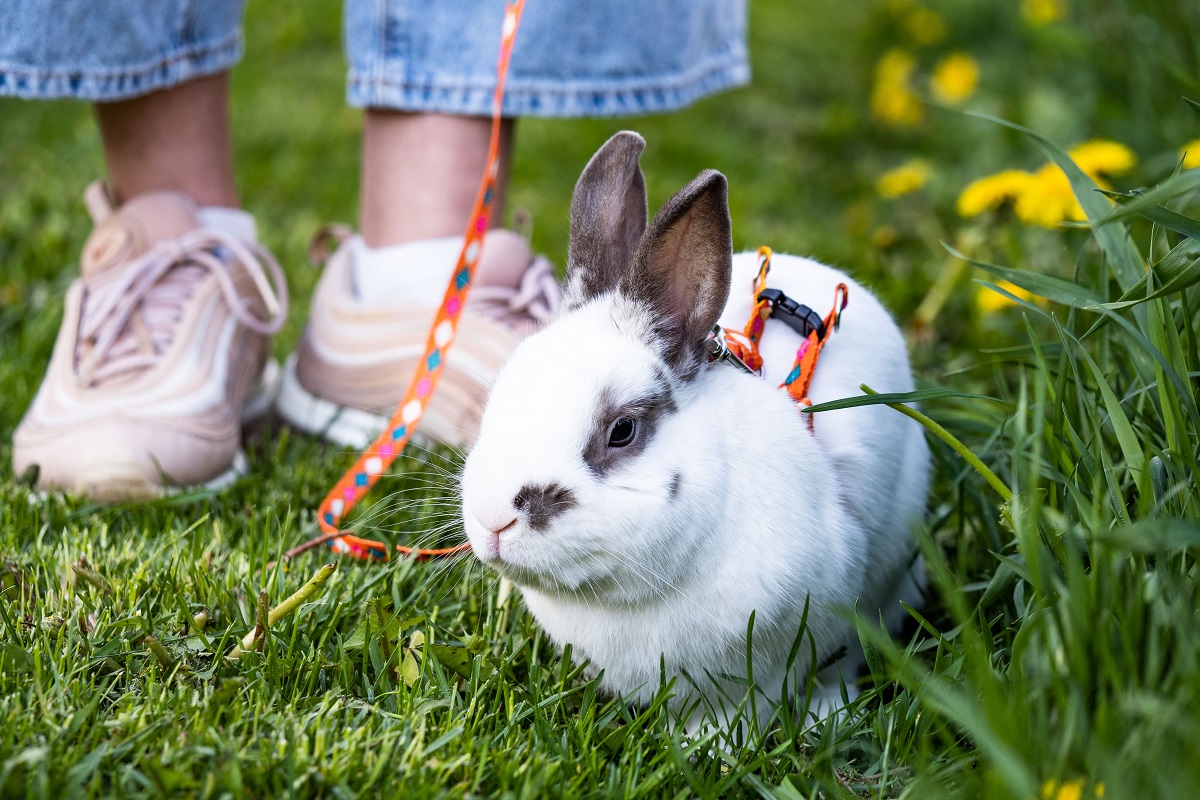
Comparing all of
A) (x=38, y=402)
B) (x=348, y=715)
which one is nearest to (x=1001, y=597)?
(x=348, y=715)

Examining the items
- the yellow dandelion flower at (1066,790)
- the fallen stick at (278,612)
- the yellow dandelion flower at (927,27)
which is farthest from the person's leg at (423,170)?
the yellow dandelion flower at (927,27)

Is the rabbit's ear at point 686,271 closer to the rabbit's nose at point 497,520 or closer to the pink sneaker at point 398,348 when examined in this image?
the rabbit's nose at point 497,520

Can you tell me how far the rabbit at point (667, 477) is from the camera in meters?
1.55

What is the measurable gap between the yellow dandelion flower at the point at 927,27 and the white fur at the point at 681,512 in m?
4.70

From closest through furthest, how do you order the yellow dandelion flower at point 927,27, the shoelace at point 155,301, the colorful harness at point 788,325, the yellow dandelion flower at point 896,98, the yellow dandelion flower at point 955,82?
the colorful harness at point 788,325
the shoelace at point 155,301
the yellow dandelion flower at point 955,82
the yellow dandelion flower at point 896,98
the yellow dandelion flower at point 927,27

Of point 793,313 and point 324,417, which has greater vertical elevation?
point 793,313

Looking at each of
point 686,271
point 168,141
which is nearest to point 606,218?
point 686,271

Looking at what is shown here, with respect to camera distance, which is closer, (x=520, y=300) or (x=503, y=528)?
(x=503, y=528)

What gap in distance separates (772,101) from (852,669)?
468 centimetres

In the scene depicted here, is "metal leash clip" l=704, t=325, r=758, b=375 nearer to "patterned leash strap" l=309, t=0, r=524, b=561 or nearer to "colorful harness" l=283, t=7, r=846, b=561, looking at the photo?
"colorful harness" l=283, t=7, r=846, b=561

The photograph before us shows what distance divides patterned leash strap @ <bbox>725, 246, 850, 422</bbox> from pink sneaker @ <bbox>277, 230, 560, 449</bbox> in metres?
0.75

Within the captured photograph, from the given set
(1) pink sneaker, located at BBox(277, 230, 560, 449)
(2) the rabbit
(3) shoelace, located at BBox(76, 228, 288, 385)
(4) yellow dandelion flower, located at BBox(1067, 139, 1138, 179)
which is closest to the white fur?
(2) the rabbit

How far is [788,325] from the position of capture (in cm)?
189

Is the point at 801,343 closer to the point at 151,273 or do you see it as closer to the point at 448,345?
the point at 448,345
